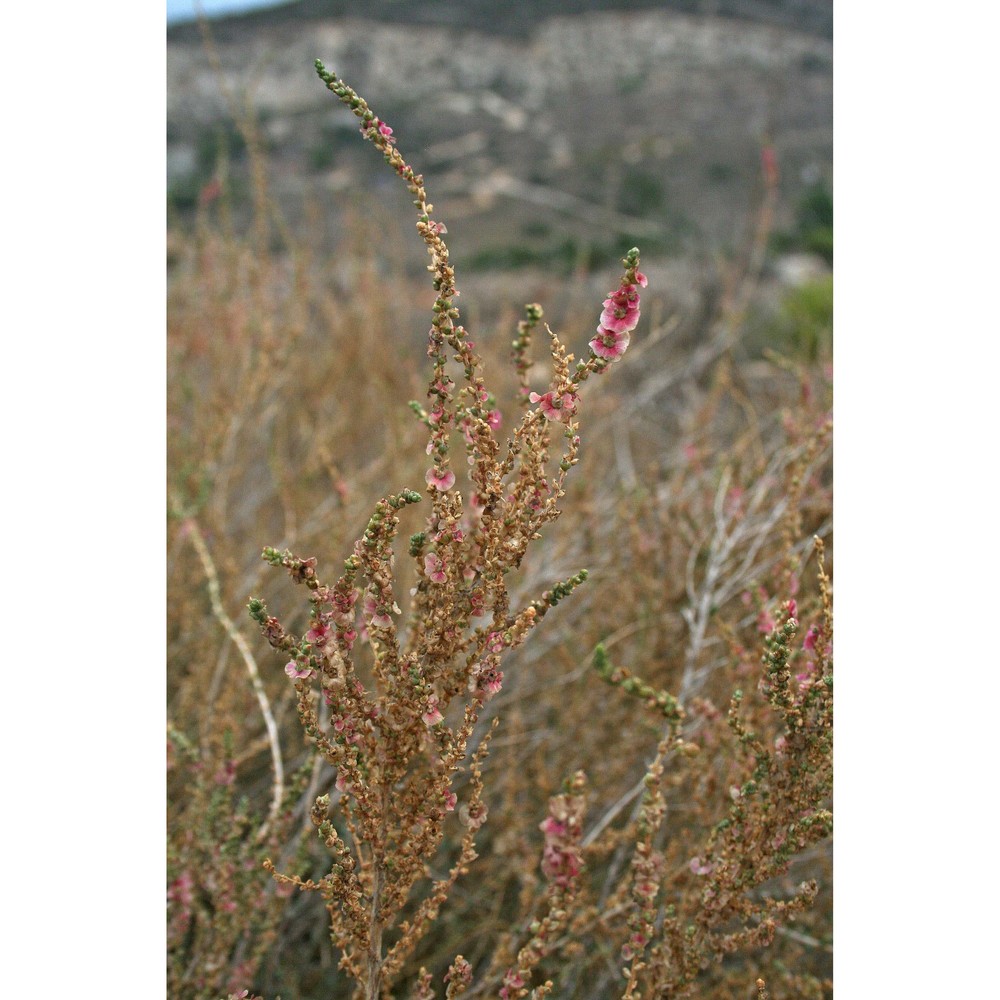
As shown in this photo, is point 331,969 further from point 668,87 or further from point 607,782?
point 668,87

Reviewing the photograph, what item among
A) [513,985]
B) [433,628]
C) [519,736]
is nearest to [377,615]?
[433,628]

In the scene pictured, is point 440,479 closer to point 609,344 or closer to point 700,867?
point 609,344

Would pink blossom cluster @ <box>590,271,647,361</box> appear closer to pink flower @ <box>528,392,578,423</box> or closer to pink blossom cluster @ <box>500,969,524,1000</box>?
pink flower @ <box>528,392,578,423</box>

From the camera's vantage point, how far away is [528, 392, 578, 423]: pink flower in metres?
0.64

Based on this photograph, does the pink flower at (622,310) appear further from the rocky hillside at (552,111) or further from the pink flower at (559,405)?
the rocky hillside at (552,111)

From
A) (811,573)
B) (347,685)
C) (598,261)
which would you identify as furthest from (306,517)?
(598,261)

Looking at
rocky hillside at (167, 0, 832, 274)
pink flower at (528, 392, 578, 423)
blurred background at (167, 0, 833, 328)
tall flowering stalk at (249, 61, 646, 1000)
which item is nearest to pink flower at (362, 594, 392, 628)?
tall flowering stalk at (249, 61, 646, 1000)

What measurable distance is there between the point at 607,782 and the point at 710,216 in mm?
7057

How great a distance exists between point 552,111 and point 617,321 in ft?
32.5

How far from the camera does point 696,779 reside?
97 cm

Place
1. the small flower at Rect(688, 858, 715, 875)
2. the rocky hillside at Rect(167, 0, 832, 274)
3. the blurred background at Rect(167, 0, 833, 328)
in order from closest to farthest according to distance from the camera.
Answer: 1. the small flower at Rect(688, 858, 715, 875)
2. the blurred background at Rect(167, 0, 833, 328)
3. the rocky hillside at Rect(167, 0, 832, 274)

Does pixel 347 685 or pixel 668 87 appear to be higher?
pixel 668 87

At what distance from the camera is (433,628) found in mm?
659
